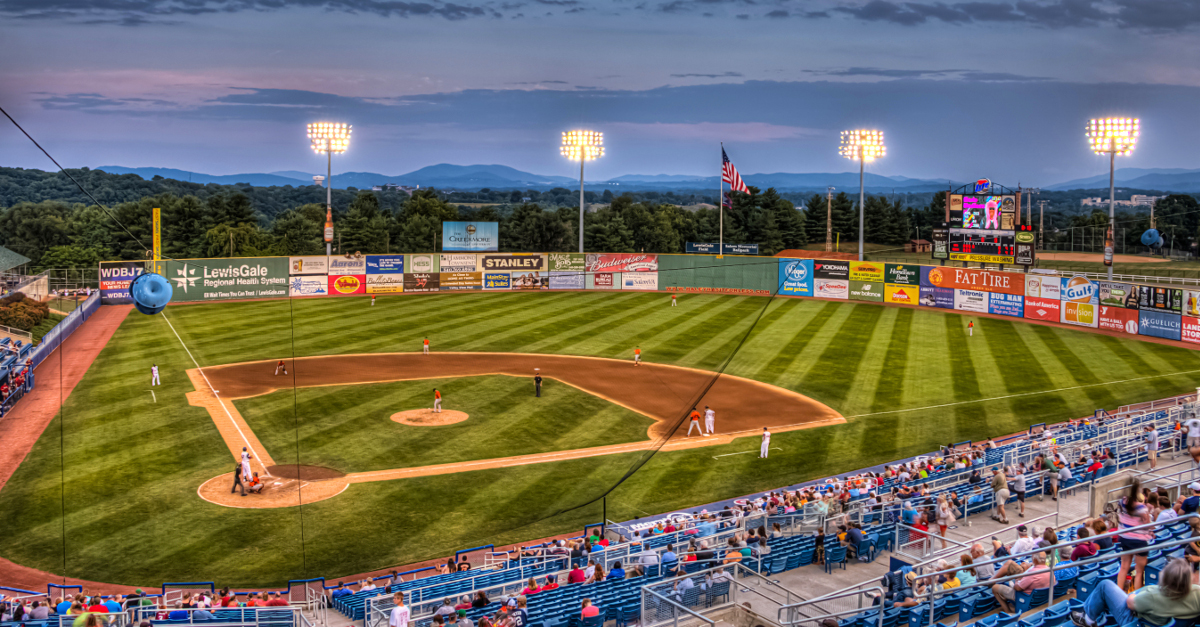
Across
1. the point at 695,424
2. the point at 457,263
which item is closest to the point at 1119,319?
the point at 695,424

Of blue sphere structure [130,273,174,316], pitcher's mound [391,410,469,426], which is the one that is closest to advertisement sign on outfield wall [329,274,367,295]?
pitcher's mound [391,410,469,426]

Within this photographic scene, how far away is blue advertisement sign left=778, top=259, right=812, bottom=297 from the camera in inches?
2344

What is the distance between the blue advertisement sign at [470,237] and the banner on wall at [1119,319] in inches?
1588

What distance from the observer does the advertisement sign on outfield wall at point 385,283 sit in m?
59.8

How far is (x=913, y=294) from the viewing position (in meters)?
54.4

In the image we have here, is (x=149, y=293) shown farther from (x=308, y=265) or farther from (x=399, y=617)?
(x=308, y=265)

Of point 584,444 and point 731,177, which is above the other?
point 731,177

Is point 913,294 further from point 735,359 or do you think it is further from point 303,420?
point 303,420

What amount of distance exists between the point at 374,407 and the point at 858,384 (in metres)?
18.7

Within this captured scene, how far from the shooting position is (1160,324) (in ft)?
137

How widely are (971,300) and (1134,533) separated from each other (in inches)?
1757

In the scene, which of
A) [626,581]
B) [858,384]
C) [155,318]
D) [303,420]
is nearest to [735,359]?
[858,384]

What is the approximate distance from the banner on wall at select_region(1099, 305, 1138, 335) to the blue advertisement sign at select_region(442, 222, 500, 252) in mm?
40330

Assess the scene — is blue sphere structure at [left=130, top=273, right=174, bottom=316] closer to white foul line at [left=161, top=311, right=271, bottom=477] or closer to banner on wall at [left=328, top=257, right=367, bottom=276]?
white foul line at [left=161, top=311, right=271, bottom=477]
